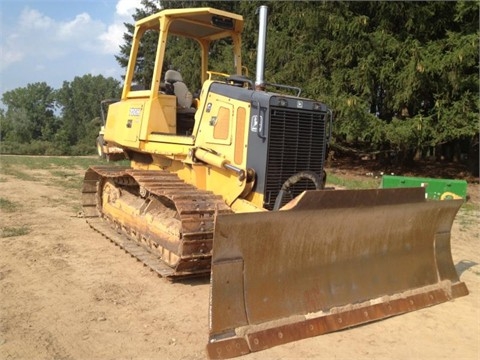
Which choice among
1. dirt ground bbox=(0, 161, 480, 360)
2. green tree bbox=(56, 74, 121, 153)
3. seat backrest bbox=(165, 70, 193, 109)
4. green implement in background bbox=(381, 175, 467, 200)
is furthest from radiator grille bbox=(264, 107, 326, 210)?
green tree bbox=(56, 74, 121, 153)

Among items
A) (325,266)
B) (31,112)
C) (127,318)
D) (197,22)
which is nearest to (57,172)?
(197,22)

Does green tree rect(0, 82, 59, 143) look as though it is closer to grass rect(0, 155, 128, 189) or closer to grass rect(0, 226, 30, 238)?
grass rect(0, 155, 128, 189)

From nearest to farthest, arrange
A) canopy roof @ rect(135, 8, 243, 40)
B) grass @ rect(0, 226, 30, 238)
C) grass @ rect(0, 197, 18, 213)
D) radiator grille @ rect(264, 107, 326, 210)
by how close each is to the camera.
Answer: radiator grille @ rect(264, 107, 326, 210) → canopy roof @ rect(135, 8, 243, 40) → grass @ rect(0, 226, 30, 238) → grass @ rect(0, 197, 18, 213)

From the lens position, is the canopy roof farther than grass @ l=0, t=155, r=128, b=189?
No

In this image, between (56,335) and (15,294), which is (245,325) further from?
(15,294)

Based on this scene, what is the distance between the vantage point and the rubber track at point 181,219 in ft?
15.9

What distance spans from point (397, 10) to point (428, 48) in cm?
155

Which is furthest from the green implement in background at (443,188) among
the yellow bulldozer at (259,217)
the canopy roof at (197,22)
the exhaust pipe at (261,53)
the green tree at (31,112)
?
the green tree at (31,112)

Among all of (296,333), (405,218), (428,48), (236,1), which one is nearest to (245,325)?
(296,333)

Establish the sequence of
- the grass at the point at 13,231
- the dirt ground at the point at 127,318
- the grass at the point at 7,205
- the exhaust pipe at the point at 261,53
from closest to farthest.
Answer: the dirt ground at the point at 127,318, the exhaust pipe at the point at 261,53, the grass at the point at 13,231, the grass at the point at 7,205

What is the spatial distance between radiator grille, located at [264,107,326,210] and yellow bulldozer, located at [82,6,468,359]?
14 mm

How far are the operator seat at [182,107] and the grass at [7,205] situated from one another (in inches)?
151

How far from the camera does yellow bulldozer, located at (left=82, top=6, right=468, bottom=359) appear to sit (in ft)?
13.0

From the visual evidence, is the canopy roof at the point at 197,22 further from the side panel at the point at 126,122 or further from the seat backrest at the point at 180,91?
the side panel at the point at 126,122
